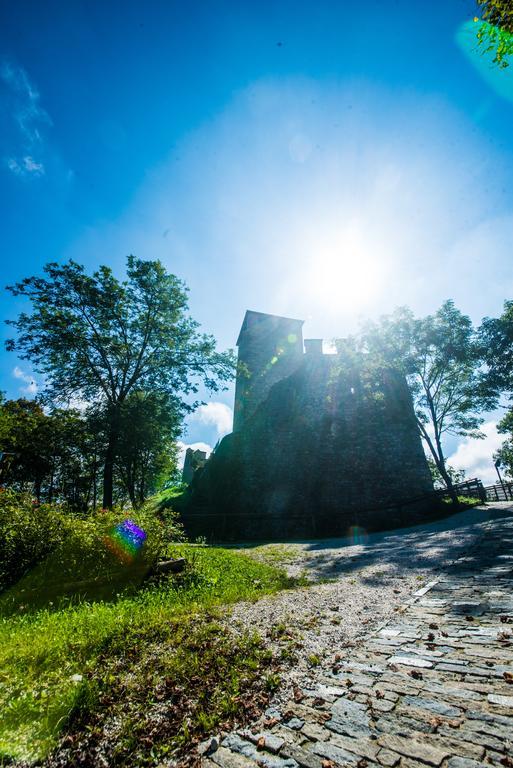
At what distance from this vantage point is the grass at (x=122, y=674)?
224 cm

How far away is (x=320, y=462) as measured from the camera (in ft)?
63.5

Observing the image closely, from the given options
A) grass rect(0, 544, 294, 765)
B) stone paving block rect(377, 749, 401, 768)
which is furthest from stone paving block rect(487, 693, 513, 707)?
grass rect(0, 544, 294, 765)

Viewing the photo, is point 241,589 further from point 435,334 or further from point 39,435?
point 435,334

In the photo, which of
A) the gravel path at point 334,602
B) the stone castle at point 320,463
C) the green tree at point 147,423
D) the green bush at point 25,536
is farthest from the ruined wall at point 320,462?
the green bush at point 25,536

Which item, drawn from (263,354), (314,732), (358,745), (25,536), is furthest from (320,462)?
(358,745)

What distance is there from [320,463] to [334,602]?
14.5m

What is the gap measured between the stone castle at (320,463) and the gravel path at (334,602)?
22.5 ft

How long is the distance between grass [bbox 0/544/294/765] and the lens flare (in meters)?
1.33

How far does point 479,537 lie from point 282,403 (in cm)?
1304

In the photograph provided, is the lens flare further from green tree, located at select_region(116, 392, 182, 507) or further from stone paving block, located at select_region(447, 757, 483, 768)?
green tree, located at select_region(116, 392, 182, 507)

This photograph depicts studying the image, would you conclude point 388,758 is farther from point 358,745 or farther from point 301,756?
point 301,756

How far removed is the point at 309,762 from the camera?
1835 mm

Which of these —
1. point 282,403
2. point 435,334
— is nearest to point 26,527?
point 282,403

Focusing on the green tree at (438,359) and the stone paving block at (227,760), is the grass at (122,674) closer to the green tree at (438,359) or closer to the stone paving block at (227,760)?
the stone paving block at (227,760)
